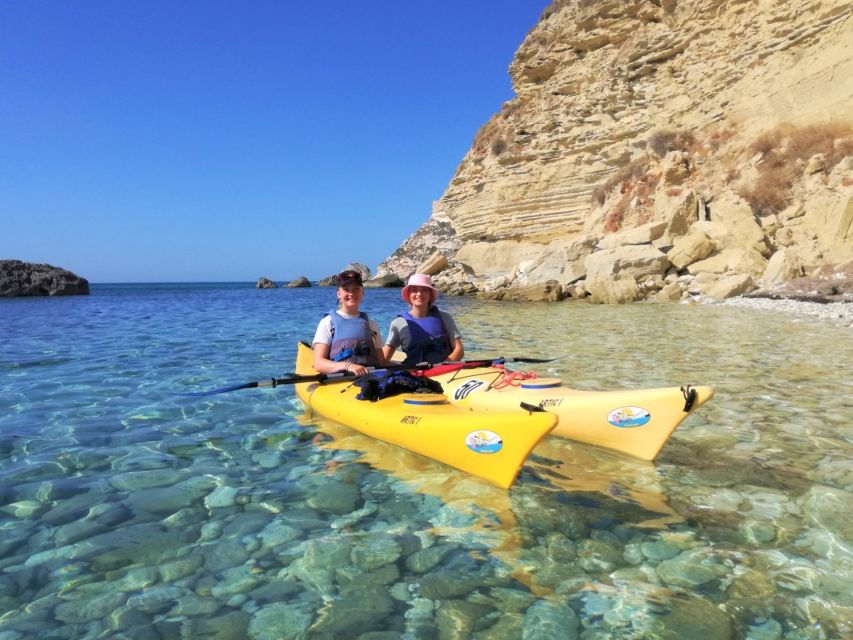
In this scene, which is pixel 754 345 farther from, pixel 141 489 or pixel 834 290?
pixel 141 489

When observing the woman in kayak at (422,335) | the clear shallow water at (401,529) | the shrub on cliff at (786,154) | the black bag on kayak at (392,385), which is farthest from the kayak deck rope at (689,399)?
the shrub on cliff at (786,154)

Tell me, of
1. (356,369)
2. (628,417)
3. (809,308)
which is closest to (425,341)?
(356,369)

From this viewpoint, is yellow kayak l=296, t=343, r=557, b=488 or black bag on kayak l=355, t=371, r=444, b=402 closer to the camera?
yellow kayak l=296, t=343, r=557, b=488

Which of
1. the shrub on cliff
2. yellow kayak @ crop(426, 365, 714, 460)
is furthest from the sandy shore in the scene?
yellow kayak @ crop(426, 365, 714, 460)

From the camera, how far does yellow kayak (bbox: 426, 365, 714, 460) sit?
3.85 meters

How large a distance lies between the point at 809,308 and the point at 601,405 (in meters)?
12.0

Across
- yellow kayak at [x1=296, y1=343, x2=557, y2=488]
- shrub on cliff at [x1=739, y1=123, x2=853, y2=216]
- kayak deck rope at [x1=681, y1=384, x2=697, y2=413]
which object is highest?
shrub on cliff at [x1=739, y1=123, x2=853, y2=216]

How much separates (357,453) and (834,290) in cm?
1446

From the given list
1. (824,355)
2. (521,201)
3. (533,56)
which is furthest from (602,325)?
(533,56)

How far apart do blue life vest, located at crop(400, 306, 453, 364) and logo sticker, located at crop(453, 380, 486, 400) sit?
0.69 meters

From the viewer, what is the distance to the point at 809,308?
526 inches

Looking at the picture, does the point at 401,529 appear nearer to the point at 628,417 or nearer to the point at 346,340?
the point at 628,417

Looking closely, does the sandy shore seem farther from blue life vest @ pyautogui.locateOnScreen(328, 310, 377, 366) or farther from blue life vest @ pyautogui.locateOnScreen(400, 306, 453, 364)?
blue life vest @ pyautogui.locateOnScreen(328, 310, 377, 366)

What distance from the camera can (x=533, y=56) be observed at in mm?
34719
